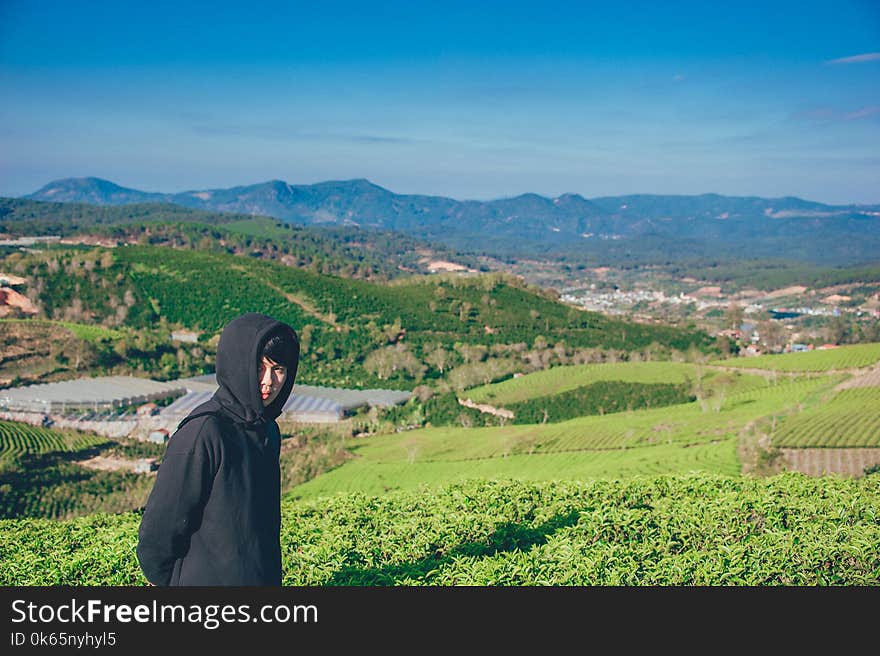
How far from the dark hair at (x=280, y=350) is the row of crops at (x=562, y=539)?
9.20ft

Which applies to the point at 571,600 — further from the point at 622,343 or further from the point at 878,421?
the point at 622,343

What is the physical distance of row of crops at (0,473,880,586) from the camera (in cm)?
558

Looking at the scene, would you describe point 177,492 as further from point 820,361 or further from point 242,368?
point 820,361

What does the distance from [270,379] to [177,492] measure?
2.21 feet

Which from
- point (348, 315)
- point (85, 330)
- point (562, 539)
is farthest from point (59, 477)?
point (348, 315)

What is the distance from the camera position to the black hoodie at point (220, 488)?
3.17 m

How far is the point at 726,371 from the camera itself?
49.7 metres

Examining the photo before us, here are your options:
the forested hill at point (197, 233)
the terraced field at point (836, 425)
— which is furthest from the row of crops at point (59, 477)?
the forested hill at point (197, 233)

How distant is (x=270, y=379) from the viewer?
3.46 m

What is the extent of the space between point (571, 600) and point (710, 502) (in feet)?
18.1

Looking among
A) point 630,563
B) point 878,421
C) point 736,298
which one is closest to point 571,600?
point 630,563

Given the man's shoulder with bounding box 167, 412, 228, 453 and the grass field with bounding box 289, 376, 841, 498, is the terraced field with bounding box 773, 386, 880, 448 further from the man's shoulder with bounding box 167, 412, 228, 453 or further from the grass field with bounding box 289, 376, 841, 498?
the man's shoulder with bounding box 167, 412, 228, 453

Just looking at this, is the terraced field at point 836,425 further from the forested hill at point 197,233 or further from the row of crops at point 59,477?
the forested hill at point 197,233

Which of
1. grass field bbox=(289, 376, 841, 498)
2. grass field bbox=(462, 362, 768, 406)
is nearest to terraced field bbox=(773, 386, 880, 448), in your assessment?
grass field bbox=(289, 376, 841, 498)
